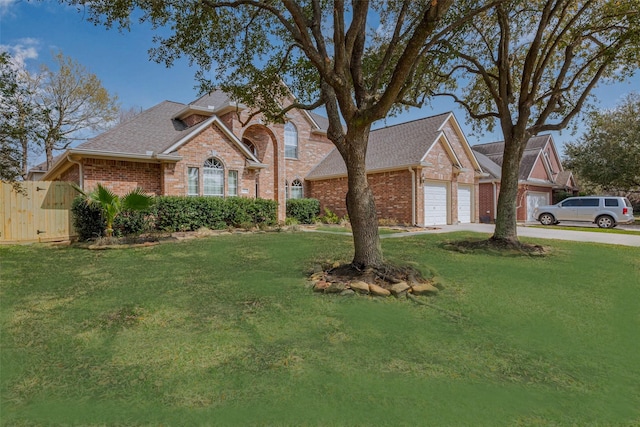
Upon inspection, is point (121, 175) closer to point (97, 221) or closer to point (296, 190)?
point (97, 221)

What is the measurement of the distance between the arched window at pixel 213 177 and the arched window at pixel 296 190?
650 centimetres

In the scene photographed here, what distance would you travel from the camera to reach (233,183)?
16312mm

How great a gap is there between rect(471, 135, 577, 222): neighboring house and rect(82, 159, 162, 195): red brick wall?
1950cm

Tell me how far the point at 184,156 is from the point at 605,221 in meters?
22.7

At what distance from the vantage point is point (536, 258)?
28.1ft

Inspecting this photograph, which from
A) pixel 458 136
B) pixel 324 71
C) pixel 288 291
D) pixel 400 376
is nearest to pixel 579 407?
pixel 400 376

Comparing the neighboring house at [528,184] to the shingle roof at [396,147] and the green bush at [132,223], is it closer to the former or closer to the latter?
the shingle roof at [396,147]

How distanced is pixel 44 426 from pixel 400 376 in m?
2.70

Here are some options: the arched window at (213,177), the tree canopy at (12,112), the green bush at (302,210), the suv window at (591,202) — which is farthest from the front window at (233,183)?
the suv window at (591,202)

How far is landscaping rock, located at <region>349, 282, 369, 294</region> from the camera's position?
18.1 ft

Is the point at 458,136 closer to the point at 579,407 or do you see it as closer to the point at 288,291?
the point at 288,291

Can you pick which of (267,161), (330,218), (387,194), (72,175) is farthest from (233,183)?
(387,194)

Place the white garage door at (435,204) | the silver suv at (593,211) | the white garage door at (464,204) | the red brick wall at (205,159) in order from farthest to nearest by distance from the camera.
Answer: the white garage door at (464,204), the silver suv at (593,211), the white garage door at (435,204), the red brick wall at (205,159)

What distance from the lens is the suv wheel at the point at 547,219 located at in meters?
20.9
